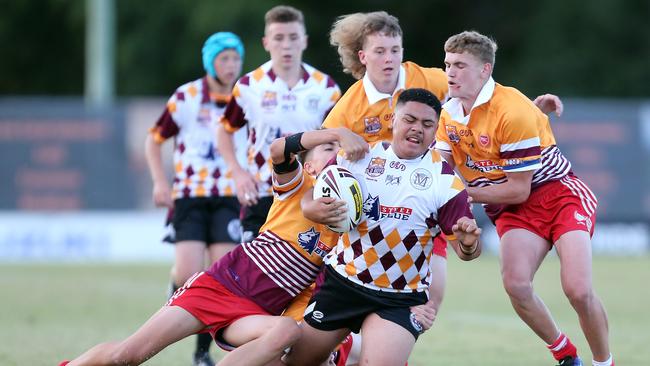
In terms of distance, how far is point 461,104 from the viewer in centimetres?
654

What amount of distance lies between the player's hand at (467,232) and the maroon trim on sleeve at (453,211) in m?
0.16

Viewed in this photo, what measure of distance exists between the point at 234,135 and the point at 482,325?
294cm

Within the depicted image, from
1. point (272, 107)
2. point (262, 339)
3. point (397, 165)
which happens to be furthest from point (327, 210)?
point (272, 107)

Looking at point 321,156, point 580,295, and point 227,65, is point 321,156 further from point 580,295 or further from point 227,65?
point 227,65

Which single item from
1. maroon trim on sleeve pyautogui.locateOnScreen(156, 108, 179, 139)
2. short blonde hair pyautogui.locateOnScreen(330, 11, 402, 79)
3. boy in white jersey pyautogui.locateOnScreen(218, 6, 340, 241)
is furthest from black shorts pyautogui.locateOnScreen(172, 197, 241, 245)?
short blonde hair pyautogui.locateOnScreen(330, 11, 402, 79)

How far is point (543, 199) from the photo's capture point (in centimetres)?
672

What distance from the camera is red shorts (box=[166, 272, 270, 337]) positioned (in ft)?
19.1

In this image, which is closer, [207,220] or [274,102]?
[274,102]

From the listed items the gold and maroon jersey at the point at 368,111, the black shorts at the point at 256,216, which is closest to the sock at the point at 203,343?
the black shorts at the point at 256,216

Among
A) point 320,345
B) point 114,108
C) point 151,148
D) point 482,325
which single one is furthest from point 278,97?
point 114,108

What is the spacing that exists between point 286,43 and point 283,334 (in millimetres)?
2381

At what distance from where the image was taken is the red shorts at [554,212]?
664 cm

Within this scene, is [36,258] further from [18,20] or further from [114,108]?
[18,20]

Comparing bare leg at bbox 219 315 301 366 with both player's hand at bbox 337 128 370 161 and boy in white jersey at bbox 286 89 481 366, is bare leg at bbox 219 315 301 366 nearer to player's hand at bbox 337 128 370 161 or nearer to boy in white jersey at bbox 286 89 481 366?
boy in white jersey at bbox 286 89 481 366
